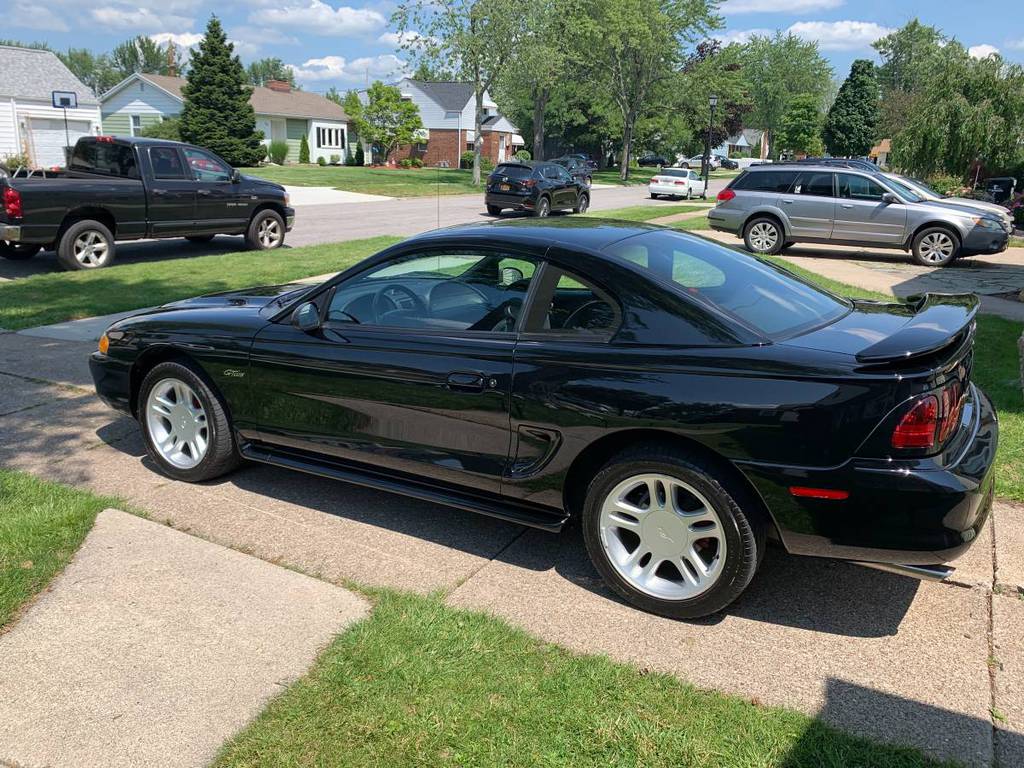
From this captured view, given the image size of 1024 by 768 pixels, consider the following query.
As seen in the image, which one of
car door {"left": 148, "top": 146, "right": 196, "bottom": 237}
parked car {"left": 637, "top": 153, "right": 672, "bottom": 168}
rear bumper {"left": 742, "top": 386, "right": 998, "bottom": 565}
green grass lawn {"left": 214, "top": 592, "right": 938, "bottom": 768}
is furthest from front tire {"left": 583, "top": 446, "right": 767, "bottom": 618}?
parked car {"left": 637, "top": 153, "right": 672, "bottom": 168}

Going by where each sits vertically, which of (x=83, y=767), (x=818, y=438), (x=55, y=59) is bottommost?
(x=83, y=767)

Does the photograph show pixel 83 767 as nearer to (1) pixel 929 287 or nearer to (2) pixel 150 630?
(2) pixel 150 630

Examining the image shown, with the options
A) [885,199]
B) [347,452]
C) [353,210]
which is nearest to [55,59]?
[353,210]

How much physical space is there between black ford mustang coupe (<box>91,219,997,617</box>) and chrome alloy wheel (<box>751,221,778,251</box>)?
38.6ft

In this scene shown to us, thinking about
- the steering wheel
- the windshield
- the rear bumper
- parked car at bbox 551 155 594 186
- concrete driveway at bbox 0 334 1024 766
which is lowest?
concrete driveway at bbox 0 334 1024 766

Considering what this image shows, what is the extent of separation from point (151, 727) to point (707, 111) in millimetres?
65106

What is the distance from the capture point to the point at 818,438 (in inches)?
118

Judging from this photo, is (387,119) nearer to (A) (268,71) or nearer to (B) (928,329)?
(B) (928,329)

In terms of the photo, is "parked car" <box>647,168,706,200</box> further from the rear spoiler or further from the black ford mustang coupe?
the rear spoiler

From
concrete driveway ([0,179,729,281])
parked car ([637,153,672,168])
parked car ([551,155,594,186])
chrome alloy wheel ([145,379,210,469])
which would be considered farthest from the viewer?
parked car ([637,153,672,168])

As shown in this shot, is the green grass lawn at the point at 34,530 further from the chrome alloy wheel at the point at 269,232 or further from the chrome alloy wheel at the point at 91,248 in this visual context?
the chrome alloy wheel at the point at 269,232

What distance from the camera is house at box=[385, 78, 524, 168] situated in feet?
218

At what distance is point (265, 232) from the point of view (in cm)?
1471

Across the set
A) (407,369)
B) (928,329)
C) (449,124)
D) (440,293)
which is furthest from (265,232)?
(449,124)
